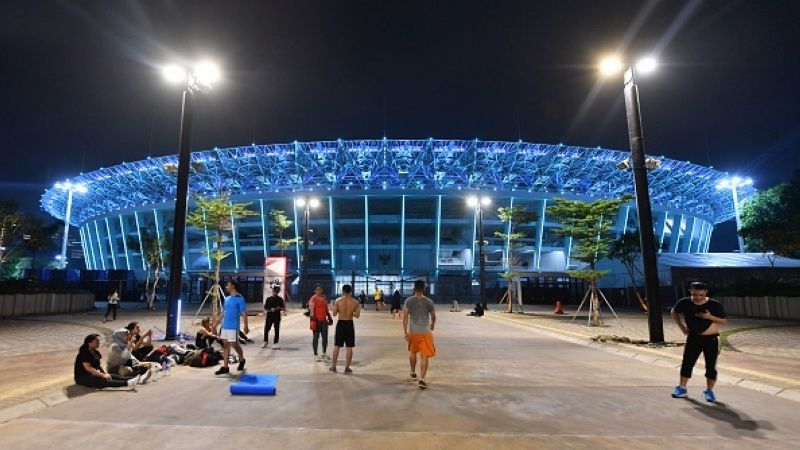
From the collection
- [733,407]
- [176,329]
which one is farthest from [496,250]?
[733,407]

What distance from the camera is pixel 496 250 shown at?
5572 centimetres

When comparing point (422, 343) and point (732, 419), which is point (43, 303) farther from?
point (732, 419)

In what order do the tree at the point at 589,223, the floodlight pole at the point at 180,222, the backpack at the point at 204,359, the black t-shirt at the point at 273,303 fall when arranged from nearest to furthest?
Result: 1. the backpack at the point at 204,359
2. the black t-shirt at the point at 273,303
3. the floodlight pole at the point at 180,222
4. the tree at the point at 589,223

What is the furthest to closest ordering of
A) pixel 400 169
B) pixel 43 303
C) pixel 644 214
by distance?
pixel 400 169 → pixel 43 303 → pixel 644 214

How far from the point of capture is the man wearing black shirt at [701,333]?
6.01 meters

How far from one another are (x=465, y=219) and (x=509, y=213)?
22844mm

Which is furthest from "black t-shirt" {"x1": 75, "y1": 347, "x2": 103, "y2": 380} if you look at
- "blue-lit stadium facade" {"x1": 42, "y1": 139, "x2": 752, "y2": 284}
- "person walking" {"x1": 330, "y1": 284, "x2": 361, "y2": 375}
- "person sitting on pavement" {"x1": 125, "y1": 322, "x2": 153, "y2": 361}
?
"blue-lit stadium facade" {"x1": 42, "y1": 139, "x2": 752, "y2": 284}

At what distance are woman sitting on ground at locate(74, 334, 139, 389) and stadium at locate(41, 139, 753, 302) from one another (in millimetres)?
47245

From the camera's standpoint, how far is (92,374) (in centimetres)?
648

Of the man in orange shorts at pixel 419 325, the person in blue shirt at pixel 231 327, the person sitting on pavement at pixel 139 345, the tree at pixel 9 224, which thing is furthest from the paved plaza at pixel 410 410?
the tree at pixel 9 224

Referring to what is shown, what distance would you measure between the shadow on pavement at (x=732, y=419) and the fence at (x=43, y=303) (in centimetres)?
2902

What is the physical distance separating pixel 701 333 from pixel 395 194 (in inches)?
1963

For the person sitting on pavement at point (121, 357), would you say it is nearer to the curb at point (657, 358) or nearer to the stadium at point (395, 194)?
the curb at point (657, 358)

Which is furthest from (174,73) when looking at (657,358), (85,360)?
(657,358)
